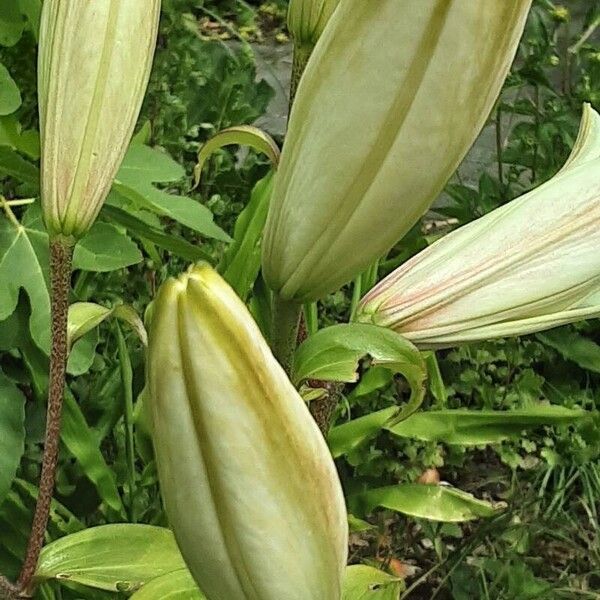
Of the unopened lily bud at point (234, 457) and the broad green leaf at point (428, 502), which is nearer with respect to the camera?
the unopened lily bud at point (234, 457)

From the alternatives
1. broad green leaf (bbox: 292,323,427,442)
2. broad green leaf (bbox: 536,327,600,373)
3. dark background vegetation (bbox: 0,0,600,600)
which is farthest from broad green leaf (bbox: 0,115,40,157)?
broad green leaf (bbox: 536,327,600,373)

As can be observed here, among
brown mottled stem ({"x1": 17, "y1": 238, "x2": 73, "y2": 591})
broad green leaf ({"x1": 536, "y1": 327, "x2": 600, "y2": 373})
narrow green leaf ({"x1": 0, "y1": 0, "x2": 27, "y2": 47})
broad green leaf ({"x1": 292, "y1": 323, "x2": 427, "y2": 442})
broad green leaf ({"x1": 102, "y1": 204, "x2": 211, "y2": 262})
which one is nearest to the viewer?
broad green leaf ({"x1": 292, "y1": 323, "x2": 427, "y2": 442})

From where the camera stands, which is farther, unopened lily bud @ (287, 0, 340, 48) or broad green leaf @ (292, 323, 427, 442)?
unopened lily bud @ (287, 0, 340, 48)

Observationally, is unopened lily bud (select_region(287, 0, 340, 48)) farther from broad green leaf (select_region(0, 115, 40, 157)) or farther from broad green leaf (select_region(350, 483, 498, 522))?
broad green leaf (select_region(350, 483, 498, 522))

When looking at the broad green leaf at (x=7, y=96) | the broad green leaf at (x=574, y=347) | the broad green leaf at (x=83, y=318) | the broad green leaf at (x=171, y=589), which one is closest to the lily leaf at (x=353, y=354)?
the broad green leaf at (x=83, y=318)

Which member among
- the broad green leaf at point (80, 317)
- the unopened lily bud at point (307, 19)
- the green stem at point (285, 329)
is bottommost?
the broad green leaf at point (80, 317)

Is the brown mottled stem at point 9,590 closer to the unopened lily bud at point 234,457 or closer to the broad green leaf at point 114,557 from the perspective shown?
the broad green leaf at point 114,557
